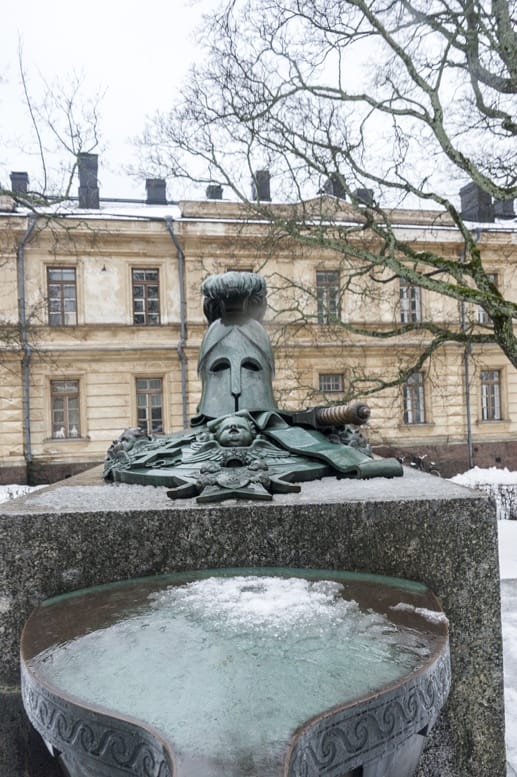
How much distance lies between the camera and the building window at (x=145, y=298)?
18.3 metres

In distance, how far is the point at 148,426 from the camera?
18344 mm

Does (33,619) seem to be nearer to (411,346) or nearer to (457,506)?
(457,506)

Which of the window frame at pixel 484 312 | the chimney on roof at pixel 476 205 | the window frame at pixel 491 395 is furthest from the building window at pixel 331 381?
the chimney on roof at pixel 476 205

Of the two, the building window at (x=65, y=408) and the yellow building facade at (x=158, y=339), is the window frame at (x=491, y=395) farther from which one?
the building window at (x=65, y=408)

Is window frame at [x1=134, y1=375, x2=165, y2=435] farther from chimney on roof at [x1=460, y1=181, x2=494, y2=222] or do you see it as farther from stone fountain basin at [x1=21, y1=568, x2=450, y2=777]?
stone fountain basin at [x1=21, y1=568, x2=450, y2=777]

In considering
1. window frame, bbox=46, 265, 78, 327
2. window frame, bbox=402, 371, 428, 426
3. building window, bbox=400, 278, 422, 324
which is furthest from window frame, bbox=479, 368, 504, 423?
window frame, bbox=46, 265, 78, 327

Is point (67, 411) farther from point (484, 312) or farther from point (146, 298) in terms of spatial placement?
point (484, 312)

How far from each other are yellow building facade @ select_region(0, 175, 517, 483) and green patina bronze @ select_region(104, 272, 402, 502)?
39.3 ft

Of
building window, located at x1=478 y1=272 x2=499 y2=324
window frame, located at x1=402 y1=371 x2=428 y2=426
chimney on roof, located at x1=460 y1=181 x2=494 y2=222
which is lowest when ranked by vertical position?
window frame, located at x1=402 y1=371 x2=428 y2=426

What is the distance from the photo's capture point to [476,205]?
21.8 metres

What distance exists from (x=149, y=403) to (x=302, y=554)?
629 inches

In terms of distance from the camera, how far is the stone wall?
264 cm

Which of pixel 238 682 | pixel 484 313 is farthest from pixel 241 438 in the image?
pixel 484 313

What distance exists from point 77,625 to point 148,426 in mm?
16397
